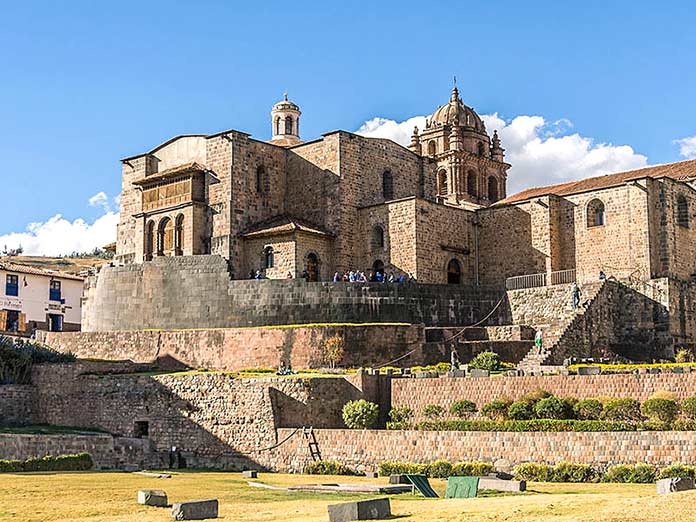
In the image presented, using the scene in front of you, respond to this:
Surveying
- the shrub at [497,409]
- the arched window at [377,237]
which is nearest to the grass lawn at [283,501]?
the shrub at [497,409]

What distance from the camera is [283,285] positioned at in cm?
4138

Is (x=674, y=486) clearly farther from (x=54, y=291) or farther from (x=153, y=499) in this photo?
(x=54, y=291)

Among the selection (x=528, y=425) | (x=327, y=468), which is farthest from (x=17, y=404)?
(x=528, y=425)

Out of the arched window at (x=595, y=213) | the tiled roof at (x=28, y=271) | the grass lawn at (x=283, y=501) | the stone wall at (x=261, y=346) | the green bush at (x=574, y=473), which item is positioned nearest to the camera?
the grass lawn at (x=283, y=501)

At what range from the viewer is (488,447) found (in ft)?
88.0

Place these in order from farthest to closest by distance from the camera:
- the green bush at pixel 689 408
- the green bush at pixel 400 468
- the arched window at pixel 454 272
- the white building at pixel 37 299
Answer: the white building at pixel 37 299 < the arched window at pixel 454 272 < the green bush at pixel 400 468 < the green bush at pixel 689 408

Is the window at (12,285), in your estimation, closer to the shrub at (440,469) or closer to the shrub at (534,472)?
the shrub at (440,469)

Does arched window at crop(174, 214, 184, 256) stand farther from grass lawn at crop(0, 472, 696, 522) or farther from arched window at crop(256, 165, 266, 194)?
grass lawn at crop(0, 472, 696, 522)

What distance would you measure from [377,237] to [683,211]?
13732mm

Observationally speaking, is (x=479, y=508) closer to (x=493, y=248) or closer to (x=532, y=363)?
(x=532, y=363)

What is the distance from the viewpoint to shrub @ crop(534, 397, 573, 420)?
2817cm

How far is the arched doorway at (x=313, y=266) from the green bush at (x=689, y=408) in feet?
75.6

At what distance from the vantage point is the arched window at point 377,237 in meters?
47.5

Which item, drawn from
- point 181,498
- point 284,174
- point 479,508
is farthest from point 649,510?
point 284,174
